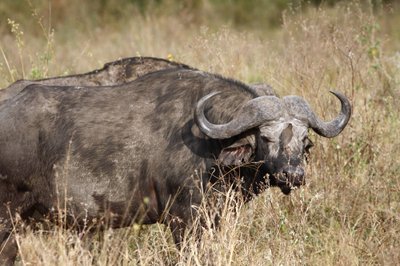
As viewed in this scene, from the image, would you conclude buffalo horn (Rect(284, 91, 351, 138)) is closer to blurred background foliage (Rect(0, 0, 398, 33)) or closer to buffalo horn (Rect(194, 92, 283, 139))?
buffalo horn (Rect(194, 92, 283, 139))

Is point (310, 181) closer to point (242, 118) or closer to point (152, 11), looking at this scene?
point (242, 118)

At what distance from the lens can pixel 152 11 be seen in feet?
50.5

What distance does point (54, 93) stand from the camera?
629cm

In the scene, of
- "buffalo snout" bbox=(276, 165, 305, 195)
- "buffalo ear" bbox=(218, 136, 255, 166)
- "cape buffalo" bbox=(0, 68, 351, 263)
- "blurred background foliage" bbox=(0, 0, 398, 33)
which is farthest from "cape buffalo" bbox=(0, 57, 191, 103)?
"blurred background foliage" bbox=(0, 0, 398, 33)

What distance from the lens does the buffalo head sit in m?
5.63

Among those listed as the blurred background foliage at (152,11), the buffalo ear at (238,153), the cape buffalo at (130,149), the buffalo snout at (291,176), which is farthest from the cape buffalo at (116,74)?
the blurred background foliage at (152,11)

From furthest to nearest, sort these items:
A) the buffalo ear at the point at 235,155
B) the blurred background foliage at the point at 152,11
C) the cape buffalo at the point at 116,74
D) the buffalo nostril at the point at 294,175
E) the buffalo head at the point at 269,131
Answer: the blurred background foliage at the point at 152,11 → the cape buffalo at the point at 116,74 → the buffalo ear at the point at 235,155 → the buffalo head at the point at 269,131 → the buffalo nostril at the point at 294,175

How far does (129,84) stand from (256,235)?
1335mm

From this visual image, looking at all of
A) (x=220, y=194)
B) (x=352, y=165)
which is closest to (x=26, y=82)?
(x=220, y=194)

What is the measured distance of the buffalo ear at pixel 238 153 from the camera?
5777 millimetres

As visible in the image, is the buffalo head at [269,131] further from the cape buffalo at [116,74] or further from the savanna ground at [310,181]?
the cape buffalo at [116,74]

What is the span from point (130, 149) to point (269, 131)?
948 mm

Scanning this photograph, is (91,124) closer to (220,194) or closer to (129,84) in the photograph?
(129,84)

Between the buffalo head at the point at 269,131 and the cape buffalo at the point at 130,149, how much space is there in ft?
0.04
